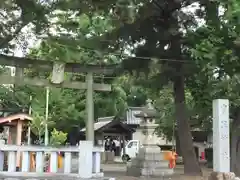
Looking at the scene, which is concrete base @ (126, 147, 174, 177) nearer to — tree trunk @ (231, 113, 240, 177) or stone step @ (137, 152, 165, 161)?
stone step @ (137, 152, 165, 161)

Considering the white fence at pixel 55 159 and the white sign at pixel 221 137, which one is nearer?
the white sign at pixel 221 137

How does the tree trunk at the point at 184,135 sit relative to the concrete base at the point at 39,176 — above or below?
above

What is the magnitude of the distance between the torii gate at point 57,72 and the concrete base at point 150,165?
7.29 ft

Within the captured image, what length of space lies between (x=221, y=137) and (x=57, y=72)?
24.7 feet

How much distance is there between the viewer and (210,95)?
17062 mm

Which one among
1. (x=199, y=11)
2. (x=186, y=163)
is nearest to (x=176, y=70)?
(x=199, y=11)

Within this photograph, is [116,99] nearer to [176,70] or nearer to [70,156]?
[176,70]

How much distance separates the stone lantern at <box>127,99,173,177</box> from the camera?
16.0m

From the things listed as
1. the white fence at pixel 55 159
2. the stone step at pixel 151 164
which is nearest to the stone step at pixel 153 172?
the stone step at pixel 151 164

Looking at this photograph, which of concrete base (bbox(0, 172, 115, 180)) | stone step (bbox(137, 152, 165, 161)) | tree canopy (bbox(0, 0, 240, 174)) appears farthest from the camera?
stone step (bbox(137, 152, 165, 161))

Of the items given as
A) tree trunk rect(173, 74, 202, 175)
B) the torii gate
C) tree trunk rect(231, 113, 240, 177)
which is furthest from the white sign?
the torii gate

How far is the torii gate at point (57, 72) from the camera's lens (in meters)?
15.6

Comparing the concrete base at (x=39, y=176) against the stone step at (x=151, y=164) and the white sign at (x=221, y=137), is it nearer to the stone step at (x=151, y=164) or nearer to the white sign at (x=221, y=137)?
the white sign at (x=221, y=137)

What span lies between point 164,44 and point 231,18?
4956 mm
